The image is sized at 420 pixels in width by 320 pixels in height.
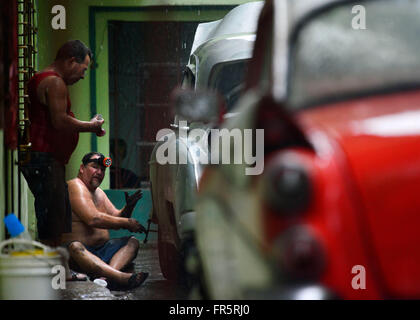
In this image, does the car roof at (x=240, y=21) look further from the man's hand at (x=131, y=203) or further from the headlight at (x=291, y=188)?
the headlight at (x=291, y=188)

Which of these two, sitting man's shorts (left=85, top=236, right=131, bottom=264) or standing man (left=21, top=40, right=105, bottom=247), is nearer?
standing man (left=21, top=40, right=105, bottom=247)

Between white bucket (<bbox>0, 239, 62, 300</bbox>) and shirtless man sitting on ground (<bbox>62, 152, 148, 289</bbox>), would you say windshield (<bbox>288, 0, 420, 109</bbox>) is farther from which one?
shirtless man sitting on ground (<bbox>62, 152, 148, 289</bbox>)

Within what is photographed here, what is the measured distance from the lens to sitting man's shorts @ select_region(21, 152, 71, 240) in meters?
5.80

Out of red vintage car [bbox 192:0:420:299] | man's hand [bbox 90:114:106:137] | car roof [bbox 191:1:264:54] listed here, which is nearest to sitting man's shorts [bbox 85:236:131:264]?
man's hand [bbox 90:114:106:137]

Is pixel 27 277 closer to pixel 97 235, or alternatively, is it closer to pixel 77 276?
pixel 77 276

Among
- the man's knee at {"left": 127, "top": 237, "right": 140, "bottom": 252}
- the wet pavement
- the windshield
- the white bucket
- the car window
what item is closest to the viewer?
the windshield

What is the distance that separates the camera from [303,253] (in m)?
2.20

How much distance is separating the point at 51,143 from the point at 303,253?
3.98 metres

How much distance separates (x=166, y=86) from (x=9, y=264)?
4633 millimetres

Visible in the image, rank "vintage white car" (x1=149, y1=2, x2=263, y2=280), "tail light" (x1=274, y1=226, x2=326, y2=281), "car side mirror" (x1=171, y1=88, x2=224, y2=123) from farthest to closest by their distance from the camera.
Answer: "vintage white car" (x1=149, y1=2, x2=263, y2=280)
"car side mirror" (x1=171, y1=88, x2=224, y2=123)
"tail light" (x1=274, y1=226, x2=326, y2=281)

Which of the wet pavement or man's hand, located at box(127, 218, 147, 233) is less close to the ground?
man's hand, located at box(127, 218, 147, 233)

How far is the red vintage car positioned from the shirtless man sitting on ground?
3289mm
